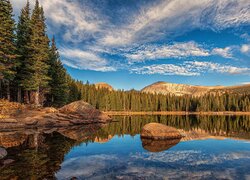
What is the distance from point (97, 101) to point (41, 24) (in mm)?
76605

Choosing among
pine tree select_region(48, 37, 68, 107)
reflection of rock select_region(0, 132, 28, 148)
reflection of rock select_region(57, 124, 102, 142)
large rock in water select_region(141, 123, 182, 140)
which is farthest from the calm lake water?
pine tree select_region(48, 37, 68, 107)

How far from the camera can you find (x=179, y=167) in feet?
45.8

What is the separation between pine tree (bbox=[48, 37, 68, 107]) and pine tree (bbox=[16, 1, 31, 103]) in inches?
442

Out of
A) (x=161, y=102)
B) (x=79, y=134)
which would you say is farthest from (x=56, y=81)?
(x=161, y=102)

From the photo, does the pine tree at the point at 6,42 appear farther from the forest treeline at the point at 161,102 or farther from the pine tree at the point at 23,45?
the forest treeline at the point at 161,102

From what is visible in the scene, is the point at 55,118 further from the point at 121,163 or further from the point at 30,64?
the point at 121,163

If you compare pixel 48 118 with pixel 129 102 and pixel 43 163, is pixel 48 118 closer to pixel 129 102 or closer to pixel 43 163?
pixel 43 163

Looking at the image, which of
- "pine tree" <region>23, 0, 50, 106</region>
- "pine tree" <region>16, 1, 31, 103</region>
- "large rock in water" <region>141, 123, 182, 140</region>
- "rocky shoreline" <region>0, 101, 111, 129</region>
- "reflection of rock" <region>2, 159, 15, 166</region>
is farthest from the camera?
"pine tree" <region>16, 1, 31, 103</region>

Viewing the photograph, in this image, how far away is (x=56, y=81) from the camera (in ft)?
208

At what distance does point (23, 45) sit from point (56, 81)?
15.6 meters

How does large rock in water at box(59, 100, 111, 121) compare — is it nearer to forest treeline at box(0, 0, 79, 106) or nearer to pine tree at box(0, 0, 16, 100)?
forest treeline at box(0, 0, 79, 106)

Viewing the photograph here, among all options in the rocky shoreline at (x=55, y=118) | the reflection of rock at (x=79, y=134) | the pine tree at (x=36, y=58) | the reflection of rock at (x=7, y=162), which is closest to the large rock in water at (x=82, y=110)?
the rocky shoreline at (x=55, y=118)

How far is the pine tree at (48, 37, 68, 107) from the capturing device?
204 ft

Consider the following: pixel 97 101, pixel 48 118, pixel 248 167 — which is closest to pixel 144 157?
pixel 248 167
